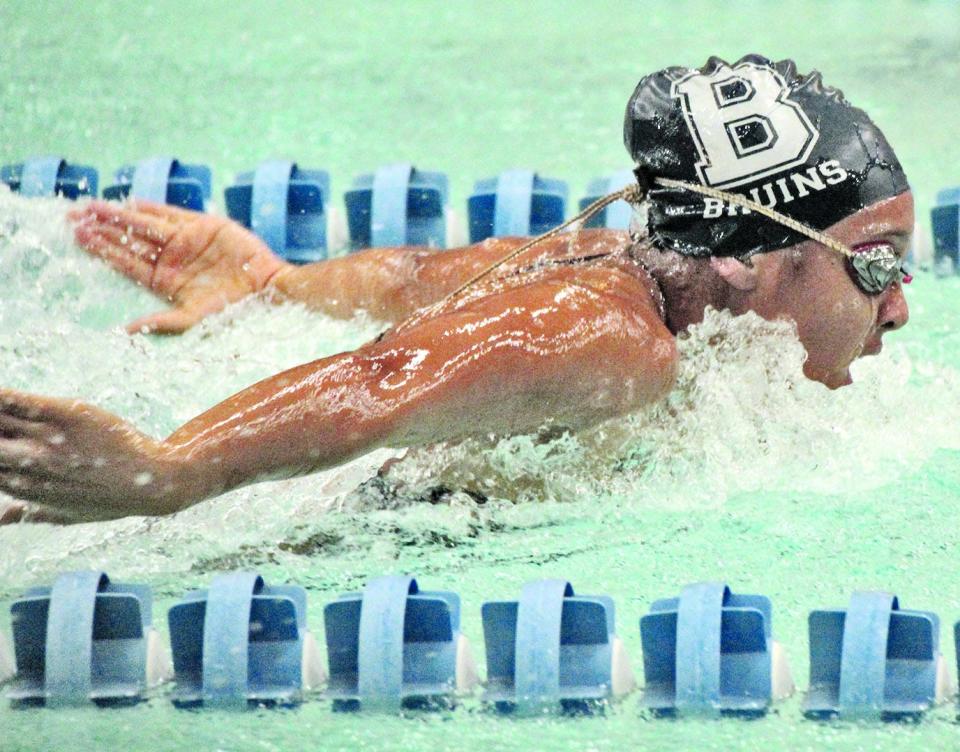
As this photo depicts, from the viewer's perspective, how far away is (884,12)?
6.14 m

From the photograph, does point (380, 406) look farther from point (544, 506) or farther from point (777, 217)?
point (777, 217)

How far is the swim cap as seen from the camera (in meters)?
2.26

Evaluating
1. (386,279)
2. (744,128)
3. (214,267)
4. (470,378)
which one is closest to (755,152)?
(744,128)

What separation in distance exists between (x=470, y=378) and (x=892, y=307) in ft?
2.72

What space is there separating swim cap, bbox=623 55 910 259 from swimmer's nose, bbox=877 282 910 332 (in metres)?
0.17

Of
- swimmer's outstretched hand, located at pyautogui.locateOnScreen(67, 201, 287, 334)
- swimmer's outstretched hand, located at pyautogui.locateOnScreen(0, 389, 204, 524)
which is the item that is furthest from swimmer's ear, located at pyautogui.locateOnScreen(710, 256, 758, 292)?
swimmer's outstretched hand, located at pyautogui.locateOnScreen(67, 201, 287, 334)

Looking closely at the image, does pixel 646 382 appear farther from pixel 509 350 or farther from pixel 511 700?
pixel 511 700

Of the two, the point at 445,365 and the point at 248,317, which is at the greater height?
the point at 248,317

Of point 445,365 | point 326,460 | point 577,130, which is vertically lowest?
point 326,460

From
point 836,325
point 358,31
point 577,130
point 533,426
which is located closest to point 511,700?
point 533,426

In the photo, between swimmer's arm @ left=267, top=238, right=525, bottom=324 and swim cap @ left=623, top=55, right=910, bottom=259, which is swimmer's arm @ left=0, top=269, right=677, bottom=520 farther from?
swimmer's arm @ left=267, top=238, right=525, bottom=324

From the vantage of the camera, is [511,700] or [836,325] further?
[836,325]

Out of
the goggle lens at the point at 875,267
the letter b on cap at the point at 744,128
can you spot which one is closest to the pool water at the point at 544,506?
the goggle lens at the point at 875,267

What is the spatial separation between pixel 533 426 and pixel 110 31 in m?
4.40
